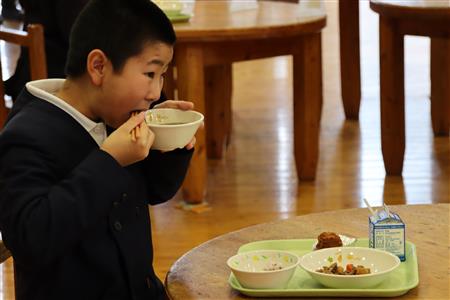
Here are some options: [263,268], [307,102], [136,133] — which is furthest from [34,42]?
[263,268]

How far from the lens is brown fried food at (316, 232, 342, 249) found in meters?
1.69

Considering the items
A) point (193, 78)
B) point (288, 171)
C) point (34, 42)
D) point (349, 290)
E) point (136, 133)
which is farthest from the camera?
point (288, 171)

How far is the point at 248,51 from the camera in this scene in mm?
3832

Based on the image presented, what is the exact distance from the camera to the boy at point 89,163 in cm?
157

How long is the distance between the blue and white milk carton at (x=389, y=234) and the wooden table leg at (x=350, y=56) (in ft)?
11.6

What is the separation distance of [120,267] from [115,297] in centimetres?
5

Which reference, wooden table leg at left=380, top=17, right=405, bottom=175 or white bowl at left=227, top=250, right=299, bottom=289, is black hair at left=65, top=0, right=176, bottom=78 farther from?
wooden table leg at left=380, top=17, right=405, bottom=175

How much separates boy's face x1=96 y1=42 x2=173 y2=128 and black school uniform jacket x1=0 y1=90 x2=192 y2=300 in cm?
9

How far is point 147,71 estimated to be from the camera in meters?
1.70

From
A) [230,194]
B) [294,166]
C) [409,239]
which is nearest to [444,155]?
[294,166]

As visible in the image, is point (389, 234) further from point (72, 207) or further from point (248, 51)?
point (248, 51)

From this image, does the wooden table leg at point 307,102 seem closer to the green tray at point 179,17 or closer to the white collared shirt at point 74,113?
the green tray at point 179,17

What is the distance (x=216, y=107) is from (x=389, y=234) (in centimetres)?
294

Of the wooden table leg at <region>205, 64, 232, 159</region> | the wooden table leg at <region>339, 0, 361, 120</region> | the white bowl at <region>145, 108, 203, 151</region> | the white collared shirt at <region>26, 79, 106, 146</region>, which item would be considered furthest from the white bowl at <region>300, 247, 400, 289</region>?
the wooden table leg at <region>339, 0, 361, 120</region>
